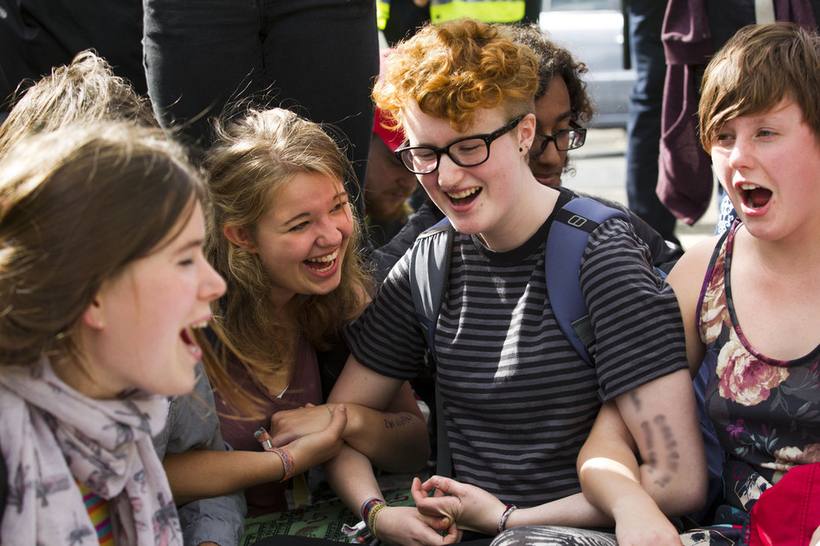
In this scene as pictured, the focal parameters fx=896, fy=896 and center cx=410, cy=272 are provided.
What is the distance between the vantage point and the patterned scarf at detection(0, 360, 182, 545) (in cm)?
138

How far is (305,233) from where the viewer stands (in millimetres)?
2385

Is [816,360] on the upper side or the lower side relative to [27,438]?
lower

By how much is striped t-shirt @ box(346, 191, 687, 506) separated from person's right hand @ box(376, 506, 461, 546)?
0.51 ft

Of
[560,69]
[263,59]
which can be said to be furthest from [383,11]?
[263,59]

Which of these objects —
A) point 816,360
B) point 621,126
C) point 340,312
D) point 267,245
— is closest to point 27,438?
point 267,245

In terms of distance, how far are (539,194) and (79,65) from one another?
1207 millimetres

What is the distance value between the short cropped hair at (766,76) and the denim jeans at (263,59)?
3.46 feet

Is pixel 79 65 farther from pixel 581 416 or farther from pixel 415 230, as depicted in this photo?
pixel 581 416

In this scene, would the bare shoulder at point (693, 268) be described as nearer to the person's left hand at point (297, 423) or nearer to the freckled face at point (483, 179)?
the freckled face at point (483, 179)

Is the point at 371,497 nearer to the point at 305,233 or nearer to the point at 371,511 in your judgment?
the point at 371,511

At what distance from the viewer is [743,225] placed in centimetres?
204

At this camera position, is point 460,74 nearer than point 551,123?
Yes

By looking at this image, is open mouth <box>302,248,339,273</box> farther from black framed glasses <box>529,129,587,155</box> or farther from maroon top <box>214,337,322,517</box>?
black framed glasses <box>529,129,587,155</box>

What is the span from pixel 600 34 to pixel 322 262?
6925 millimetres
